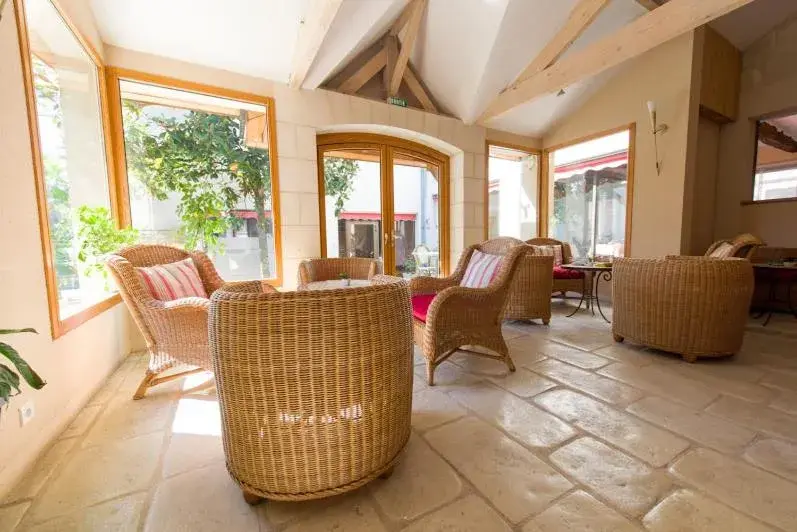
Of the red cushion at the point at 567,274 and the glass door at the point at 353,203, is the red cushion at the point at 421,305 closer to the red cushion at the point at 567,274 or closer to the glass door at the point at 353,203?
the glass door at the point at 353,203

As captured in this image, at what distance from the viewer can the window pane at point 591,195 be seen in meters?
4.71

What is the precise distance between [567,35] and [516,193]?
2.41m

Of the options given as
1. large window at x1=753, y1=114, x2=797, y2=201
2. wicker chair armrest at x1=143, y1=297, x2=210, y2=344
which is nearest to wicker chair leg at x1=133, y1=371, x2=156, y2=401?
wicker chair armrest at x1=143, y1=297, x2=210, y2=344

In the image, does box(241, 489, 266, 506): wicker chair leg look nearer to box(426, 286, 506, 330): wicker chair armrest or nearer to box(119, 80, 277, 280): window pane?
box(426, 286, 506, 330): wicker chair armrest

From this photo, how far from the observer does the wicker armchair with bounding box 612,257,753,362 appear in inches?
94.1

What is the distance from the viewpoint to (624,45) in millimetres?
3049

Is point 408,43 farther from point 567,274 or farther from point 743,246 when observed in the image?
point 743,246

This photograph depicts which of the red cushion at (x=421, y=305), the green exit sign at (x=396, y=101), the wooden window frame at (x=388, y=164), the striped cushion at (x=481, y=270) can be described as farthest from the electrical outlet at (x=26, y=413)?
the green exit sign at (x=396, y=101)

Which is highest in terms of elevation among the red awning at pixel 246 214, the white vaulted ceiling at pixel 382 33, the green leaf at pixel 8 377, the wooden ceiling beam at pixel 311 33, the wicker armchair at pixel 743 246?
the white vaulted ceiling at pixel 382 33

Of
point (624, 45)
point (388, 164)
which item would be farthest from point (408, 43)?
point (624, 45)

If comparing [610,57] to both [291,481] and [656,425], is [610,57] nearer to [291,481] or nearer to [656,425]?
[656,425]

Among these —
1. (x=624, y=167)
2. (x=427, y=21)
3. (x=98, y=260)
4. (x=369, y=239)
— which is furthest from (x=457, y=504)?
(x=624, y=167)

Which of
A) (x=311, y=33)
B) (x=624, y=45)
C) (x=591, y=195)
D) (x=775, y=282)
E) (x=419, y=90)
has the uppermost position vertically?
(x=419, y=90)

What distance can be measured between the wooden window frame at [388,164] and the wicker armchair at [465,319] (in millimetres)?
2134
